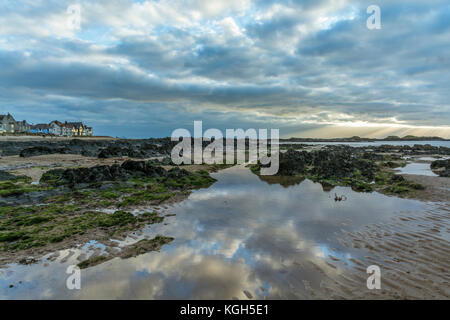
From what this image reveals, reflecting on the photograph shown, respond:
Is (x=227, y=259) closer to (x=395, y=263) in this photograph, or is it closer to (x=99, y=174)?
(x=395, y=263)

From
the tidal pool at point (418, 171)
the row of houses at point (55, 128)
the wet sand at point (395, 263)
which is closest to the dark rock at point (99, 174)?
the wet sand at point (395, 263)

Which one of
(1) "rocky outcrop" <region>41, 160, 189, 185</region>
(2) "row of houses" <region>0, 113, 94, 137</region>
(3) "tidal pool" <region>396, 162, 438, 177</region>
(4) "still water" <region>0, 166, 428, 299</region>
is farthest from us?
(2) "row of houses" <region>0, 113, 94, 137</region>

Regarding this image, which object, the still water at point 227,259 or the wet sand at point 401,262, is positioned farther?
the still water at point 227,259

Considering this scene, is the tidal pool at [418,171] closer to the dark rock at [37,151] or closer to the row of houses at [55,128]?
the dark rock at [37,151]

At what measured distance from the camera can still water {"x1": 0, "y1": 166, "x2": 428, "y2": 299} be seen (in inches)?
201

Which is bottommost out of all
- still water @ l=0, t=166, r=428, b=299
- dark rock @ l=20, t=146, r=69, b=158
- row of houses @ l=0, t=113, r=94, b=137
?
still water @ l=0, t=166, r=428, b=299

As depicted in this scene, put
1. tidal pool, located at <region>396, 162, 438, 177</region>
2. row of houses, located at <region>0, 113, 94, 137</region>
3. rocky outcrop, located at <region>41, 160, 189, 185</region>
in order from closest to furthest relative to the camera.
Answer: rocky outcrop, located at <region>41, 160, 189, 185</region>
tidal pool, located at <region>396, 162, 438, 177</region>
row of houses, located at <region>0, 113, 94, 137</region>

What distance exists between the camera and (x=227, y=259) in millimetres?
6496

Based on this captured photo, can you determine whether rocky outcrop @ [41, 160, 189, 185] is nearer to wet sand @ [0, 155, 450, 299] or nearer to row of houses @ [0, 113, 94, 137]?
wet sand @ [0, 155, 450, 299]

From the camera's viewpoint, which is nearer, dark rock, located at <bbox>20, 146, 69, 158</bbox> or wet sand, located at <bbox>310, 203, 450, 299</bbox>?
wet sand, located at <bbox>310, 203, 450, 299</bbox>

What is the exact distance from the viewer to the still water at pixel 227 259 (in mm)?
5117

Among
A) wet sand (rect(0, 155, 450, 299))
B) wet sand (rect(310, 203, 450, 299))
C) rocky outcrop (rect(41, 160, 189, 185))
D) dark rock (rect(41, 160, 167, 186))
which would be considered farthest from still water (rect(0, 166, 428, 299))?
dark rock (rect(41, 160, 167, 186))

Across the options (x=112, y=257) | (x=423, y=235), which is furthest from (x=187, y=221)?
(x=423, y=235)

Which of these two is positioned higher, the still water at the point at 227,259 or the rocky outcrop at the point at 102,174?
the rocky outcrop at the point at 102,174
